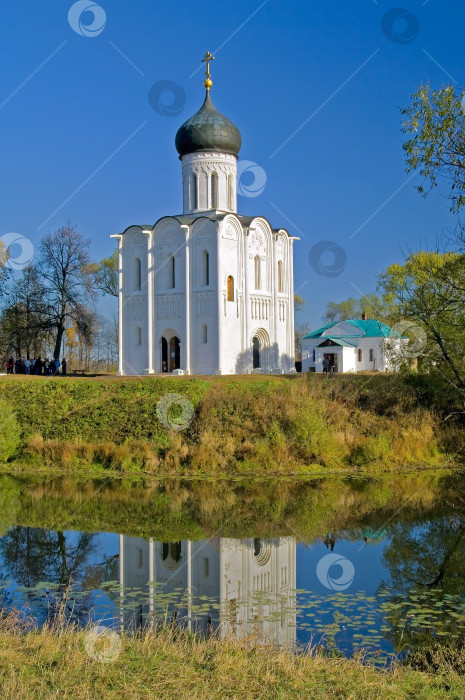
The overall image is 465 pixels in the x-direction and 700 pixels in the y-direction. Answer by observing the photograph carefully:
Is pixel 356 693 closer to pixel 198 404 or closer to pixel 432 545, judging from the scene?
pixel 432 545

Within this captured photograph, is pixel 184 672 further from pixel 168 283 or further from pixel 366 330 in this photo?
pixel 366 330

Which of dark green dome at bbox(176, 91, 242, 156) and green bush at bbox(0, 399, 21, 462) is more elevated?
dark green dome at bbox(176, 91, 242, 156)

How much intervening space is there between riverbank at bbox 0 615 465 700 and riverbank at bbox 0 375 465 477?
13.5 m

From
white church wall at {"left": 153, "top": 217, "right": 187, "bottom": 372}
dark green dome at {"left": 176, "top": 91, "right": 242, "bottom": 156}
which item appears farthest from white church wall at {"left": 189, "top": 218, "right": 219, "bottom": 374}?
dark green dome at {"left": 176, "top": 91, "right": 242, "bottom": 156}

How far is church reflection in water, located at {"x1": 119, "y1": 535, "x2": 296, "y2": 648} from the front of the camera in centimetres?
937

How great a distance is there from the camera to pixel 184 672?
7.14 m

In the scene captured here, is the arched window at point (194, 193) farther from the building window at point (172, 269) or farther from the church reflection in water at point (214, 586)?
the church reflection in water at point (214, 586)

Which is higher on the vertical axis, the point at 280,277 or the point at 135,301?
the point at 280,277

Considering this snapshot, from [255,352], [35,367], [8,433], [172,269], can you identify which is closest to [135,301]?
[172,269]

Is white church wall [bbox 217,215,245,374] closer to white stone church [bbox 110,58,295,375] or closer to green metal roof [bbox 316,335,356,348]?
white stone church [bbox 110,58,295,375]

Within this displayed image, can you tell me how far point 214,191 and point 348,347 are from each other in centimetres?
1813

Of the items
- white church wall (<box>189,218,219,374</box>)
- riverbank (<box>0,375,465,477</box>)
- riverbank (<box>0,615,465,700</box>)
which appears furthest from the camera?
white church wall (<box>189,218,219,374</box>)

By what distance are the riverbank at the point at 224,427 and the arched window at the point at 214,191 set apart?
16.4 m

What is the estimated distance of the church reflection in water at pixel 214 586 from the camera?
9.37 m
